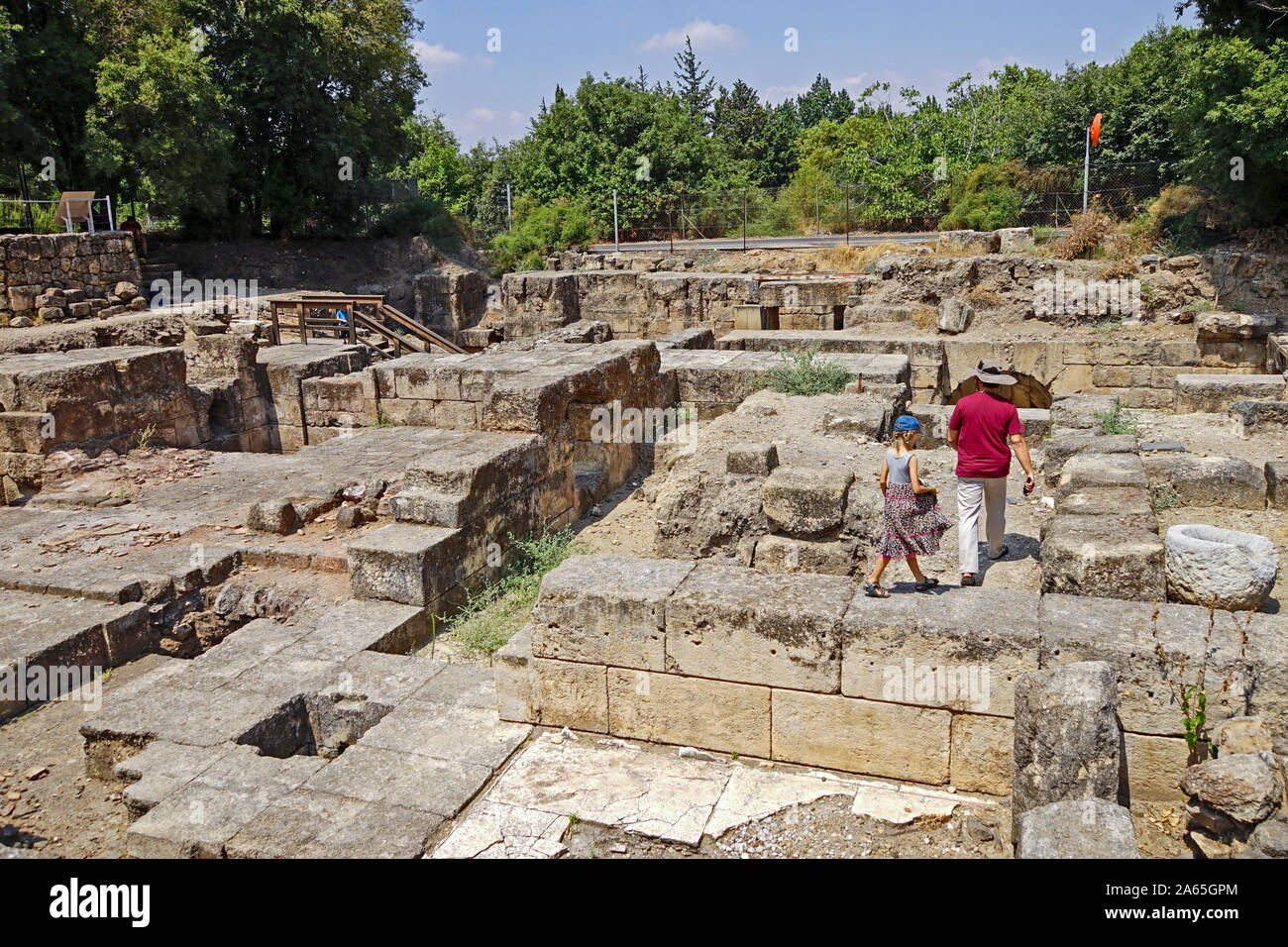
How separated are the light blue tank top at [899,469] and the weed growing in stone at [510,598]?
2290 mm

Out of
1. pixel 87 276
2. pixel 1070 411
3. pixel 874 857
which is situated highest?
pixel 87 276

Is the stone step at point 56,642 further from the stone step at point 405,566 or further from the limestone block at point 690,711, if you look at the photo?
the limestone block at point 690,711

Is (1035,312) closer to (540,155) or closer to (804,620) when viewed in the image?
(804,620)

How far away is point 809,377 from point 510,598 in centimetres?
523

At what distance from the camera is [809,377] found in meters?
10.7

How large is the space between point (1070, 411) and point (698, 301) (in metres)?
10.7

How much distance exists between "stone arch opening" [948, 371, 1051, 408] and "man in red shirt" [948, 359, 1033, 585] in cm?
854

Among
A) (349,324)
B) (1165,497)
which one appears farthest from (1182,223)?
(349,324)

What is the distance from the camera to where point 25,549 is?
23.7 feet

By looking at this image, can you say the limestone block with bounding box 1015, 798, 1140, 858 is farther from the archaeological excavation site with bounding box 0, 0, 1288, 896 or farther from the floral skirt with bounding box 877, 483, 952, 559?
the floral skirt with bounding box 877, 483, 952, 559

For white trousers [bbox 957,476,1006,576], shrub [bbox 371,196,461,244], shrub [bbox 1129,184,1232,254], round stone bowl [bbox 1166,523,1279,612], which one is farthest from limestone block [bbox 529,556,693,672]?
shrub [bbox 371,196,461,244]

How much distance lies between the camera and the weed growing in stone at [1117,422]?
896 cm
